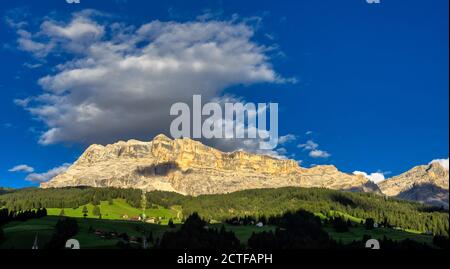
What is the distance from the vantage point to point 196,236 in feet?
400
